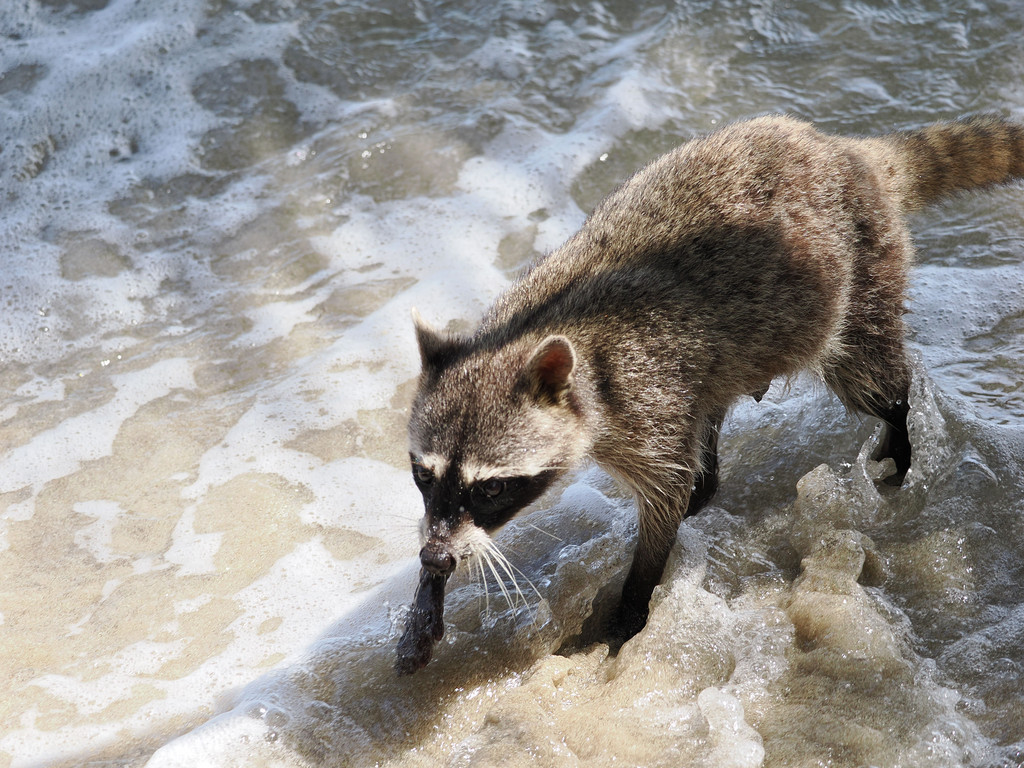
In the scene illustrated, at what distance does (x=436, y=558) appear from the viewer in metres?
3.29

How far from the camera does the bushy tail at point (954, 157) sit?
458 centimetres

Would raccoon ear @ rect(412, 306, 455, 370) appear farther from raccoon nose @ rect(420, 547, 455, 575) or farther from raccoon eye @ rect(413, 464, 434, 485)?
raccoon nose @ rect(420, 547, 455, 575)

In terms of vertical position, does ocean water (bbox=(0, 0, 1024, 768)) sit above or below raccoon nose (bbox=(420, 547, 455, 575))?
below

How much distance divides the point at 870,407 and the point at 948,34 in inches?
188

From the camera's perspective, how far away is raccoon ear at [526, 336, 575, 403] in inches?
135

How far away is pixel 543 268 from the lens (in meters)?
4.24

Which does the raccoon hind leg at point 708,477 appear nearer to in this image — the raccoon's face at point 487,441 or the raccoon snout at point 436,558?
the raccoon's face at point 487,441

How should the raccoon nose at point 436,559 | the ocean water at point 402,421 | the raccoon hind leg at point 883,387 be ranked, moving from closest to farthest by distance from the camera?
the raccoon nose at point 436,559, the ocean water at point 402,421, the raccoon hind leg at point 883,387

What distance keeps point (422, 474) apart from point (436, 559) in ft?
1.15

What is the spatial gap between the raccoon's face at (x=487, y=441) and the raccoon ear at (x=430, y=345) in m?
0.12

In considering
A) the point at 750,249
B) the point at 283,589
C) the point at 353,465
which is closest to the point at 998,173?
the point at 750,249

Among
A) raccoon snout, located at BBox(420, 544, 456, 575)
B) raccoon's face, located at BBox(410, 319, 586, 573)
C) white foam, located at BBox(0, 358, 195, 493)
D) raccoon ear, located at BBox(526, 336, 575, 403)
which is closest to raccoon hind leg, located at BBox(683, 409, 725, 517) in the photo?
raccoon's face, located at BBox(410, 319, 586, 573)

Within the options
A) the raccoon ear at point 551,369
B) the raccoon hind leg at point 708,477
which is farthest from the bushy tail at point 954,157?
the raccoon ear at point 551,369

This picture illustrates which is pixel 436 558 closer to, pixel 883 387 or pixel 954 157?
pixel 883 387
